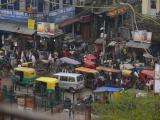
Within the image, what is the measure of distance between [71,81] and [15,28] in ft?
25.0

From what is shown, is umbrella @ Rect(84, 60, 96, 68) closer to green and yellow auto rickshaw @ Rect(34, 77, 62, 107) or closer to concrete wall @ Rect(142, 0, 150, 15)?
green and yellow auto rickshaw @ Rect(34, 77, 62, 107)

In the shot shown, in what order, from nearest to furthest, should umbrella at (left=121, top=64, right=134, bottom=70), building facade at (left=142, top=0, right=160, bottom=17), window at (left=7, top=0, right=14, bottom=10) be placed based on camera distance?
umbrella at (left=121, top=64, right=134, bottom=70) < building facade at (left=142, top=0, right=160, bottom=17) < window at (left=7, top=0, right=14, bottom=10)

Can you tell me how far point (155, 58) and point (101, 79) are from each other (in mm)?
4254

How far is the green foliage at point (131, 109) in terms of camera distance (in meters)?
13.2

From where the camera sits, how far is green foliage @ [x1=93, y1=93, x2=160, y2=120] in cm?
1320

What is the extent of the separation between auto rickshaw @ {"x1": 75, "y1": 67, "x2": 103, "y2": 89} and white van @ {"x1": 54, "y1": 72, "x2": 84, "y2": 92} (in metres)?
0.49

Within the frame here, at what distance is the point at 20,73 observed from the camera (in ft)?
73.3

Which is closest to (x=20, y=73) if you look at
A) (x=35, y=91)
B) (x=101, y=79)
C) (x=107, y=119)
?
(x=35, y=91)

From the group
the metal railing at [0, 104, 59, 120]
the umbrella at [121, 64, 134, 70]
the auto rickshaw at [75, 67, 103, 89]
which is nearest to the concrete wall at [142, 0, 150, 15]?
the umbrella at [121, 64, 134, 70]

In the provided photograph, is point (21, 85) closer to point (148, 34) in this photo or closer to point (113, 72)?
point (113, 72)

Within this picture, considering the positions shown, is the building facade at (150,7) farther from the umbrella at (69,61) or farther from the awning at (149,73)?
the awning at (149,73)

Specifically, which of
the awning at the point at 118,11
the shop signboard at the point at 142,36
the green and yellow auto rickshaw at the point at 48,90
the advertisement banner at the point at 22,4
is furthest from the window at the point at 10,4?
the green and yellow auto rickshaw at the point at 48,90

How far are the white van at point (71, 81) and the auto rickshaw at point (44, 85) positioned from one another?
0.60 metres

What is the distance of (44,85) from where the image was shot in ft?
67.7
